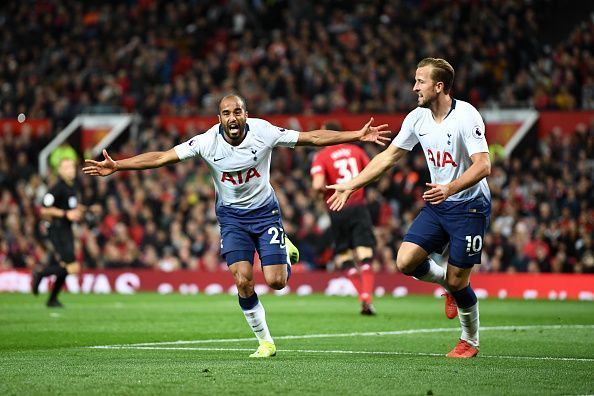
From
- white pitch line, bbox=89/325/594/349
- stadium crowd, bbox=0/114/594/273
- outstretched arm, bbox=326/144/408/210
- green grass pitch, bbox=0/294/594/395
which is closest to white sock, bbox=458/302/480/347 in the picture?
green grass pitch, bbox=0/294/594/395

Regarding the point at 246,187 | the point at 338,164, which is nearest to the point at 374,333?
the point at 246,187

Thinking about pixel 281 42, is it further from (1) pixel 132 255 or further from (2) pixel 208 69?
(1) pixel 132 255

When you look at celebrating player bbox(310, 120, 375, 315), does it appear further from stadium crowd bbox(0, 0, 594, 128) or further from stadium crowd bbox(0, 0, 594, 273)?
stadium crowd bbox(0, 0, 594, 128)

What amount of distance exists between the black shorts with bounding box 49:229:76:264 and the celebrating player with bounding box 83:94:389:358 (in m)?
8.49

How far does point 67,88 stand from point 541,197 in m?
14.9

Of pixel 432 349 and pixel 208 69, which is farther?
pixel 208 69

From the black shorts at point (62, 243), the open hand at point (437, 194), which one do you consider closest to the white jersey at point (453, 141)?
the open hand at point (437, 194)

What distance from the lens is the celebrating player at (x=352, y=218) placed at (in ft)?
55.7

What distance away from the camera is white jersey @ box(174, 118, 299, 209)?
10789 millimetres

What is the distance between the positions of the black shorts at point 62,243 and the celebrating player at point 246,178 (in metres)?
8.49

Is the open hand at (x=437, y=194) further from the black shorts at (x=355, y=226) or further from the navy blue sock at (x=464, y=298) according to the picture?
the black shorts at (x=355, y=226)

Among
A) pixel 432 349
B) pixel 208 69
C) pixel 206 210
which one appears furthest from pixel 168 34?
pixel 432 349

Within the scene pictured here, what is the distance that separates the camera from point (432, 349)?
11516 mm

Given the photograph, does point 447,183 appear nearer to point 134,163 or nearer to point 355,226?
point 134,163
